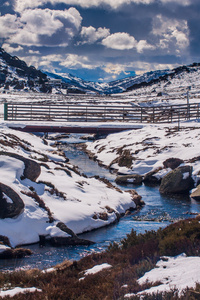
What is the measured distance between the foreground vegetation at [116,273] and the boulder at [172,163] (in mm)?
11825

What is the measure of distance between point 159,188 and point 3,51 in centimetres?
19810

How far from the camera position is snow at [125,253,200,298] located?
478 cm

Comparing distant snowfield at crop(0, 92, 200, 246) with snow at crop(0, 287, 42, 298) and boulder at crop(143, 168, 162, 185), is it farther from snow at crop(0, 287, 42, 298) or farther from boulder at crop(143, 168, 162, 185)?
snow at crop(0, 287, 42, 298)

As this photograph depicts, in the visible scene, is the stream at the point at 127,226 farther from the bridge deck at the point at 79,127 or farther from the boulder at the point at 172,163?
the bridge deck at the point at 79,127

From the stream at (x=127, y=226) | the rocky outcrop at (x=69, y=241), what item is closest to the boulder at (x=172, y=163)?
the stream at (x=127, y=226)

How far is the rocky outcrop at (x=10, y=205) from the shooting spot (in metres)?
9.91

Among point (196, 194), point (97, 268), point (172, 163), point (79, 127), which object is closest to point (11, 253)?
point (97, 268)

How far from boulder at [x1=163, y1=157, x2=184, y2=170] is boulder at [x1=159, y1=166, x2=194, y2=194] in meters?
2.05

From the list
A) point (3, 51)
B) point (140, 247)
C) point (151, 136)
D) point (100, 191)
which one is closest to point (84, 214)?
point (100, 191)

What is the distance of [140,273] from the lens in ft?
18.1

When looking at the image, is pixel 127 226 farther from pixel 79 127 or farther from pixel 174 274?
pixel 79 127

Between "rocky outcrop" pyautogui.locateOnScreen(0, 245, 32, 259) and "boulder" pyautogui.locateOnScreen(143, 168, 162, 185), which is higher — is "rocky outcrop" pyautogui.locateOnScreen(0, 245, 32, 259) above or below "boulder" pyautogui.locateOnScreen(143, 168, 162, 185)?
below

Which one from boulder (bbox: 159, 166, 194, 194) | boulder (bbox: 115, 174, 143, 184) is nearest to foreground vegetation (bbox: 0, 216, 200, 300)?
boulder (bbox: 159, 166, 194, 194)

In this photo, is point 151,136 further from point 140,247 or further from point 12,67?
point 12,67
